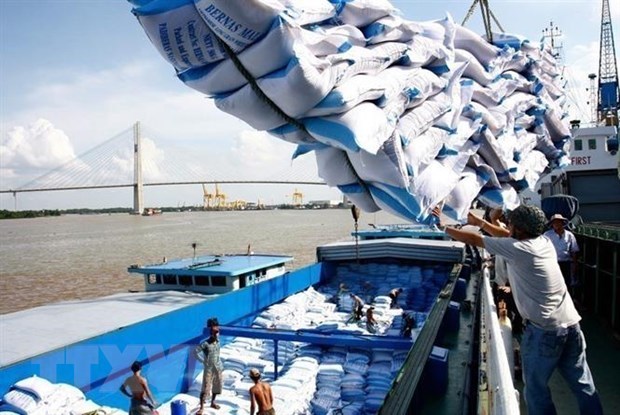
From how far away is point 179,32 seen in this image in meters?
1.70

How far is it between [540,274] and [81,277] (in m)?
26.0

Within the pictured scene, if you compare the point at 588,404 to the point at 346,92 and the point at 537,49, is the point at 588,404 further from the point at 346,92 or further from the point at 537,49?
the point at 537,49

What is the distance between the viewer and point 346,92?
1927mm

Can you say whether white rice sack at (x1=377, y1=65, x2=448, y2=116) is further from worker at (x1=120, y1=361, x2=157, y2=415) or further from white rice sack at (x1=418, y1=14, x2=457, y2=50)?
worker at (x1=120, y1=361, x2=157, y2=415)

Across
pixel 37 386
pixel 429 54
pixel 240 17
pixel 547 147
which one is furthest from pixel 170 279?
pixel 240 17

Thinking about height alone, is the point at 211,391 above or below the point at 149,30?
below

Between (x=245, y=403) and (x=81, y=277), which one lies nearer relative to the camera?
(x=245, y=403)

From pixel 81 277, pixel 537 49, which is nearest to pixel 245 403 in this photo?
pixel 537 49

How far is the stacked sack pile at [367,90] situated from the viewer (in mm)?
1727

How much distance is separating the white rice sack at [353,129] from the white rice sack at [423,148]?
9.4 inches

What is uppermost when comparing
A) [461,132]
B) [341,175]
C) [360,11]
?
[360,11]

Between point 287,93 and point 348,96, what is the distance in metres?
0.27

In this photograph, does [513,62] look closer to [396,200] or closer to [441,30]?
[441,30]

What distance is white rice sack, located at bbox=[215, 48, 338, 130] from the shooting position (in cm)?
174
